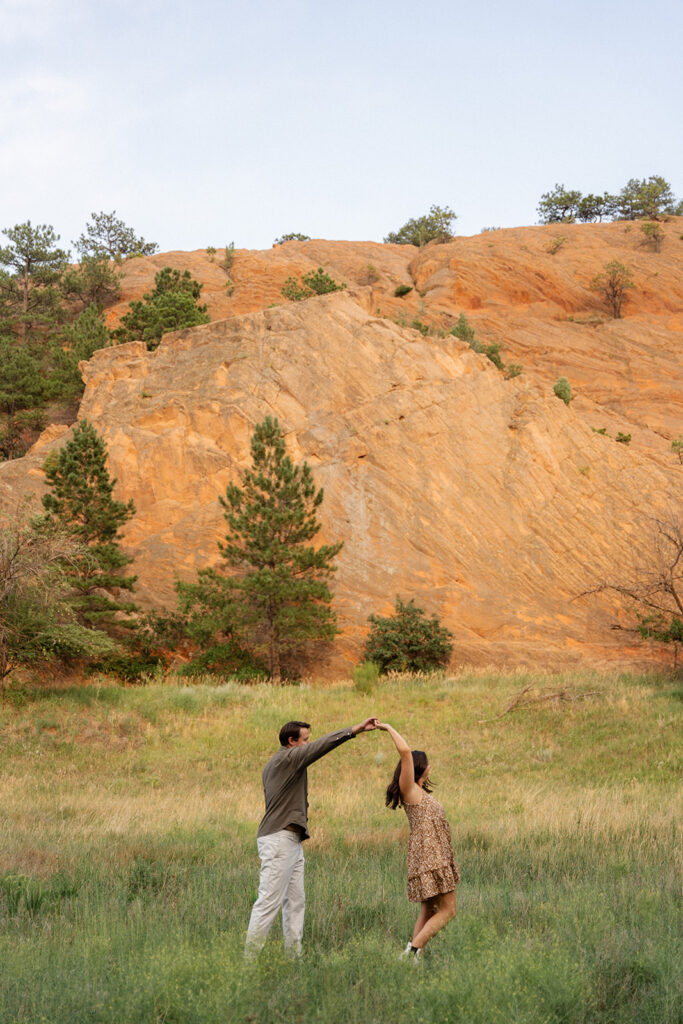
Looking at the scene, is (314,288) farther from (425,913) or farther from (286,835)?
(425,913)

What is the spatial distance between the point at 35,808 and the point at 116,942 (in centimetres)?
755

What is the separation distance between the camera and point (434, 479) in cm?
3291

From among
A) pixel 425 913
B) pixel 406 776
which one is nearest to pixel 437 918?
pixel 425 913

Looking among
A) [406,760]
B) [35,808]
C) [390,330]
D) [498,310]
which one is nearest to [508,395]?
[390,330]

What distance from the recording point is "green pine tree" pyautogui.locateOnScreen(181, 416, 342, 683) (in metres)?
25.2

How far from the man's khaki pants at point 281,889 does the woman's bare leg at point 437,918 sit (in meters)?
0.88

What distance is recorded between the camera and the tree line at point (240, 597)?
25391 millimetres

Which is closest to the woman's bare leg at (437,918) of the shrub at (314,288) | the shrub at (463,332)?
the shrub at (463,332)

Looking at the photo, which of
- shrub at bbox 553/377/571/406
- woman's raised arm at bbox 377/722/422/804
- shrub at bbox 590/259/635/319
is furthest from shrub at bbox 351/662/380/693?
shrub at bbox 590/259/635/319

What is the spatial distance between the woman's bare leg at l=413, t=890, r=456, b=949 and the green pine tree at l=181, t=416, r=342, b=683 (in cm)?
1888

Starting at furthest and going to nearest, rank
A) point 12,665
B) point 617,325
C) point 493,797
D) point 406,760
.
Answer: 1. point 617,325
2. point 12,665
3. point 493,797
4. point 406,760

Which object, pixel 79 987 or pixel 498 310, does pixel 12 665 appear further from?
pixel 498 310

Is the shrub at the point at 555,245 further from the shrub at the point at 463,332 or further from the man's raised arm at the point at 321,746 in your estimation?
the man's raised arm at the point at 321,746

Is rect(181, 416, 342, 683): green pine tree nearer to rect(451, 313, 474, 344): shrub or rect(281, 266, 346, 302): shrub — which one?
rect(451, 313, 474, 344): shrub
